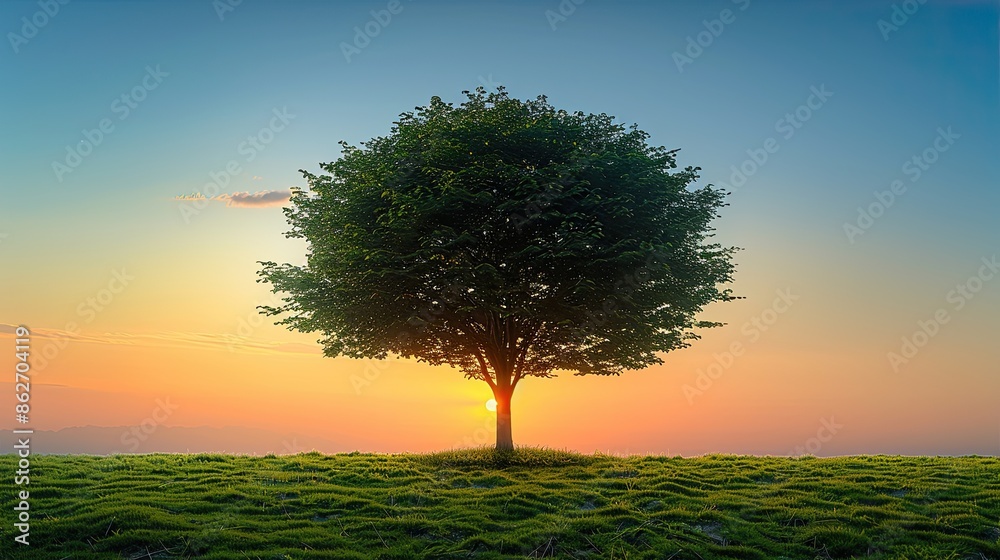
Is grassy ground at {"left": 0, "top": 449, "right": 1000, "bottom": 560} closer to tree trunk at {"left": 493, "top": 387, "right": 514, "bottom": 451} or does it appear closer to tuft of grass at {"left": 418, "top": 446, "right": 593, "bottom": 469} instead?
tuft of grass at {"left": 418, "top": 446, "right": 593, "bottom": 469}

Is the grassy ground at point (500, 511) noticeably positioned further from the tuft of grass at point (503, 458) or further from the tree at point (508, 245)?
the tree at point (508, 245)

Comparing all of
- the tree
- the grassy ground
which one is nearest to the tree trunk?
the tree

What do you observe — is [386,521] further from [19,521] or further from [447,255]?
[447,255]

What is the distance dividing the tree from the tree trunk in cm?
8

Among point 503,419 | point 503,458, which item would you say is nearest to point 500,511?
point 503,458

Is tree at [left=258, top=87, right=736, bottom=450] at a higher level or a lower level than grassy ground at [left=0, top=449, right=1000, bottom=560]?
higher

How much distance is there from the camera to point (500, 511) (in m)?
17.5

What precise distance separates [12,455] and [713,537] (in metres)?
26.1

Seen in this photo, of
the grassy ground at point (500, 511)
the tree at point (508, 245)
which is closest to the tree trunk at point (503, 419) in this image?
the tree at point (508, 245)

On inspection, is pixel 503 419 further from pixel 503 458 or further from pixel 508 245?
pixel 508 245

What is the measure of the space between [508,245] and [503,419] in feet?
24.2

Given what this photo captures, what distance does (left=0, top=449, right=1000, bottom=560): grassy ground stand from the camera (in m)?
14.7

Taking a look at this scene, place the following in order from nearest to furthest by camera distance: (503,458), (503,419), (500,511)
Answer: (500,511) < (503,458) < (503,419)

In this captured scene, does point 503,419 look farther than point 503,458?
Yes
